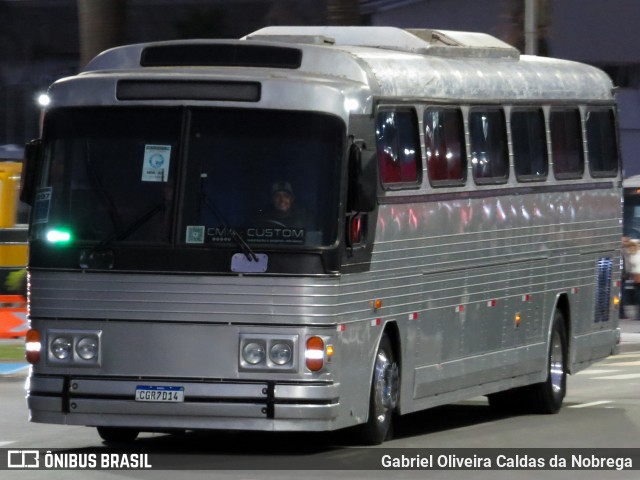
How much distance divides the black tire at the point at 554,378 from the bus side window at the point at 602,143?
1.74 m

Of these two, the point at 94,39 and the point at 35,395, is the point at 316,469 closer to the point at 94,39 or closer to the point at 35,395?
the point at 35,395

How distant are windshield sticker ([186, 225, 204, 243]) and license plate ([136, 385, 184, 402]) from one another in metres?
1.01

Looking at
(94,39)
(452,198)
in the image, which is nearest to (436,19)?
(94,39)

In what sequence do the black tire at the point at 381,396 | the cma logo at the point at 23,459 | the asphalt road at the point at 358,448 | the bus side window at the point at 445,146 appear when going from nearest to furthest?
1. the asphalt road at the point at 358,448
2. the cma logo at the point at 23,459
3. the black tire at the point at 381,396
4. the bus side window at the point at 445,146

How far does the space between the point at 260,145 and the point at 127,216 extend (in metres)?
1.04

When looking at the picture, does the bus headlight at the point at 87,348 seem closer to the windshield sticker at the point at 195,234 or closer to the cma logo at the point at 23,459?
the cma logo at the point at 23,459

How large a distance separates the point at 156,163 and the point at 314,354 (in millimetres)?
1722

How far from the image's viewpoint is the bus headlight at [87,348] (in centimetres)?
1240

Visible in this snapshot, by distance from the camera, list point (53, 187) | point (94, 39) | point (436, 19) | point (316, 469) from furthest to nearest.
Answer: point (436, 19)
point (94, 39)
point (53, 187)
point (316, 469)

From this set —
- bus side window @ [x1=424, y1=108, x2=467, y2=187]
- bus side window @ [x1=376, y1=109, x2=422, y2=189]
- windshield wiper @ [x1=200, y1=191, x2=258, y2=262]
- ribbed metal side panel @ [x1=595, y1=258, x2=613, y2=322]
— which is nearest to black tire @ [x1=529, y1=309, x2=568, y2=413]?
ribbed metal side panel @ [x1=595, y1=258, x2=613, y2=322]

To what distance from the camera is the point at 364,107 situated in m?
12.8

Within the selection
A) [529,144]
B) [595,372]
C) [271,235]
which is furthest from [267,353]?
[595,372]

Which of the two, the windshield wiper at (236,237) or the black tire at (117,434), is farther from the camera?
the black tire at (117,434)

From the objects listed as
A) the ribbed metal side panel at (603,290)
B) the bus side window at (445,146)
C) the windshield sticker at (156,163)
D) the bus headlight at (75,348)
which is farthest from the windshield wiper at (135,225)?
the ribbed metal side panel at (603,290)
